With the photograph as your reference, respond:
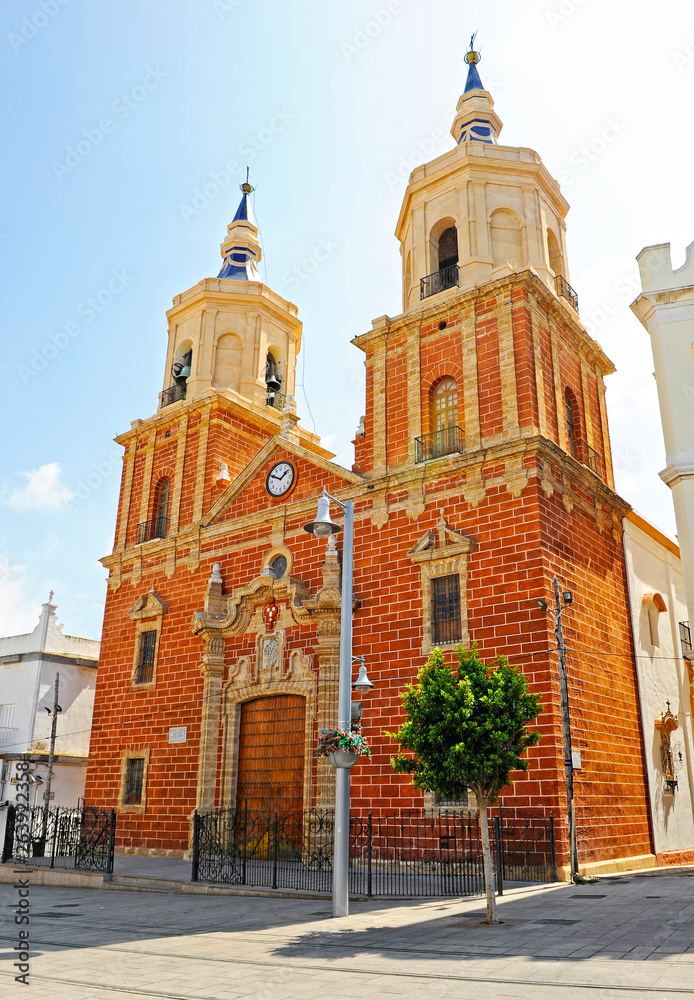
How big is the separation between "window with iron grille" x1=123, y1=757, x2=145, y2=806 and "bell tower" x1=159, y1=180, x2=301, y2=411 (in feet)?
37.8

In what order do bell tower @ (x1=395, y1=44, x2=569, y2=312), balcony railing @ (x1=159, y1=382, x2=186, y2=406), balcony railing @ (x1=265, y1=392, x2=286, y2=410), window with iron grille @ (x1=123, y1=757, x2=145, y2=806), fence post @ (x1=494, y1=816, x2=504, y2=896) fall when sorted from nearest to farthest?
1. fence post @ (x1=494, y1=816, x2=504, y2=896)
2. bell tower @ (x1=395, y1=44, x2=569, y2=312)
3. window with iron grille @ (x1=123, y1=757, x2=145, y2=806)
4. balcony railing @ (x1=159, y1=382, x2=186, y2=406)
5. balcony railing @ (x1=265, y1=392, x2=286, y2=410)

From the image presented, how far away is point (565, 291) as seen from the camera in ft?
74.3

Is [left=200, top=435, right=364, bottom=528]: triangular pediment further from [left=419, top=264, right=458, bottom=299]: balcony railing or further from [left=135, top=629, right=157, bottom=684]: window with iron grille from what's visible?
[left=419, top=264, right=458, bottom=299]: balcony railing

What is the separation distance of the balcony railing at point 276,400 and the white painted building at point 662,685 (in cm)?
1262


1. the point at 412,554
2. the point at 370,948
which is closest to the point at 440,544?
the point at 412,554

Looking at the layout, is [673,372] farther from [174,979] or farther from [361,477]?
[174,979]

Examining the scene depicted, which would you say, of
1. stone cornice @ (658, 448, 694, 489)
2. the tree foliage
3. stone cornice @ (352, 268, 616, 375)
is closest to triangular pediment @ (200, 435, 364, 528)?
stone cornice @ (352, 268, 616, 375)

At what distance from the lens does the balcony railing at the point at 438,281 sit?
72.4 ft

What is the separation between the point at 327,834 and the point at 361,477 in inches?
338

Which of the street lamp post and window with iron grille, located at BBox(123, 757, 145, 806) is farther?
window with iron grille, located at BBox(123, 757, 145, 806)

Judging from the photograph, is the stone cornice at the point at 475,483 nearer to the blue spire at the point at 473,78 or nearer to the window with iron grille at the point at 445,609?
the window with iron grille at the point at 445,609

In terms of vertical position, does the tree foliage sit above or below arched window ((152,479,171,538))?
below

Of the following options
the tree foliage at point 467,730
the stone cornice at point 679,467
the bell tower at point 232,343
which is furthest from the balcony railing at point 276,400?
the tree foliage at point 467,730

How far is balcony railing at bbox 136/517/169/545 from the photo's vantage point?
2667 centimetres
